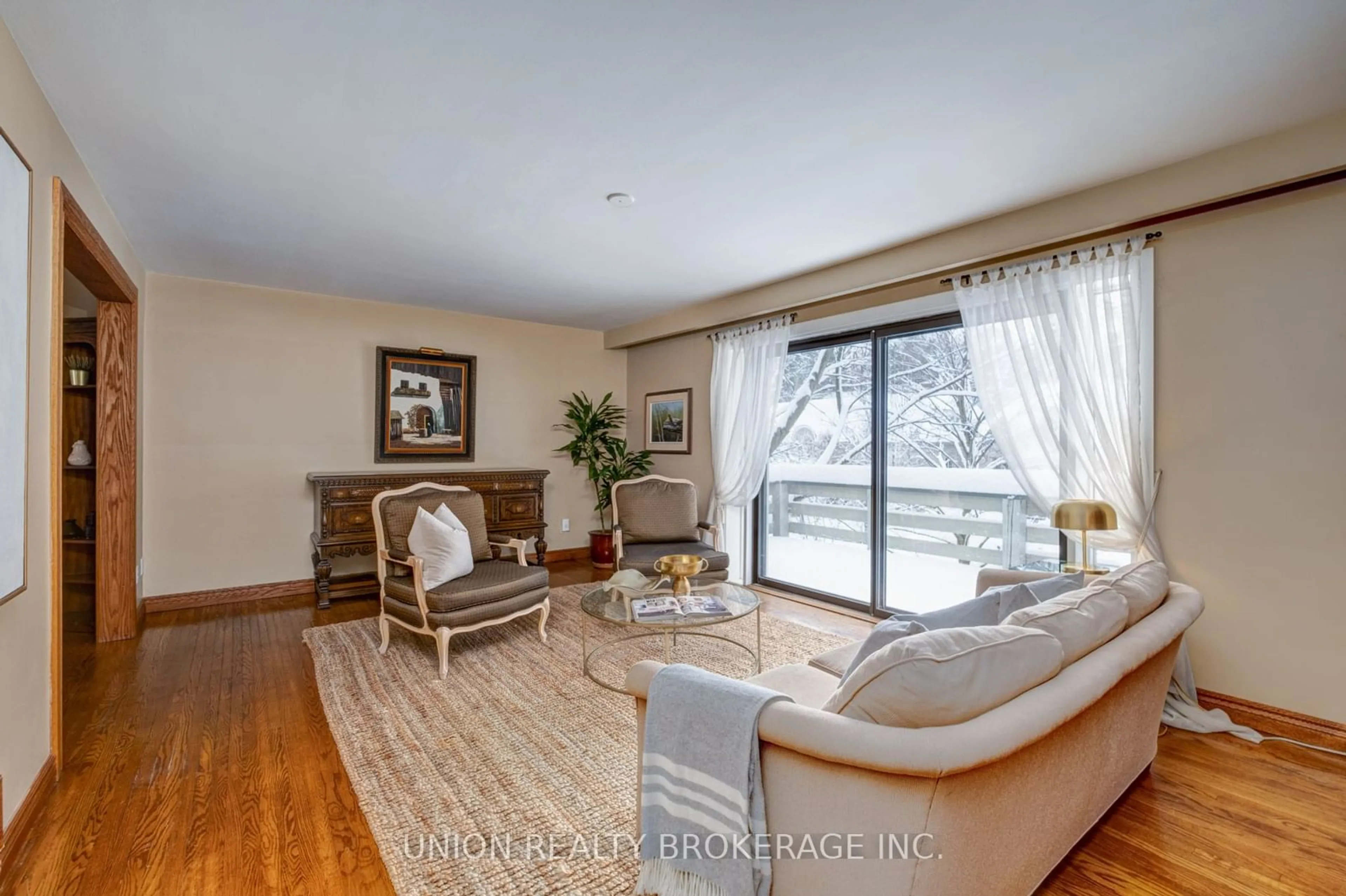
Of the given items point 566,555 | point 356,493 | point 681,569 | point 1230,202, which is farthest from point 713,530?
point 1230,202

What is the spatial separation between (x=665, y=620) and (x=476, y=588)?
120cm

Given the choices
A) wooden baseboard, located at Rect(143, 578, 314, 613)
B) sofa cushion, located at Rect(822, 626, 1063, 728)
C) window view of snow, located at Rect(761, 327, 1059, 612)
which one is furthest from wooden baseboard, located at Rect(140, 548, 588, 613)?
sofa cushion, located at Rect(822, 626, 1063, 728)

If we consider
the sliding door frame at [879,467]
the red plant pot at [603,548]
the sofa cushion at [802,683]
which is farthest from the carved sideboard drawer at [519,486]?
the sofa cushion at [802,683]

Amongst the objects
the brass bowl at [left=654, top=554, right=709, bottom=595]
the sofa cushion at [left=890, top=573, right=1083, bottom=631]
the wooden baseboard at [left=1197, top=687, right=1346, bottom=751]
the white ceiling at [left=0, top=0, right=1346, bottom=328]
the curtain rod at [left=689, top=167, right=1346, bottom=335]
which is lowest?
the wooden baseboard at [left=1197, top=687, right=1346, bottom=751]

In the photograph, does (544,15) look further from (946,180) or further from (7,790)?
(7,790)

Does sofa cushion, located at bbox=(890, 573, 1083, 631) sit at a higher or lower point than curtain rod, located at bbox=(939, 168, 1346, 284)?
lower

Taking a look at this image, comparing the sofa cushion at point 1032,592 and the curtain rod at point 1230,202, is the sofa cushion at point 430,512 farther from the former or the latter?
the curtain rod at point 1230,202

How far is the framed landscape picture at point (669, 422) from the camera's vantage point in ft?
18.8

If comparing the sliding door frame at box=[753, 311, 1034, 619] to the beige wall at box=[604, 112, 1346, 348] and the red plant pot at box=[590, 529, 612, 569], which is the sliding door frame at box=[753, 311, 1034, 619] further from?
the red plant pot at box=[590, 529, 612, 569]

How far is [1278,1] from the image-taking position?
64.8 inches

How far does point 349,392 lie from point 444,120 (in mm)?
3410

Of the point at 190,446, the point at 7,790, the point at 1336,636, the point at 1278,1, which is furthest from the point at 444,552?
the point at 1336,636

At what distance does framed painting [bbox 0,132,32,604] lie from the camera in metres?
1.67

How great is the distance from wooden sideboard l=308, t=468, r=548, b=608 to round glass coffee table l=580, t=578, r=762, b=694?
1.69 meters
